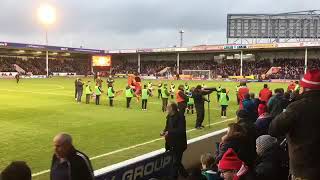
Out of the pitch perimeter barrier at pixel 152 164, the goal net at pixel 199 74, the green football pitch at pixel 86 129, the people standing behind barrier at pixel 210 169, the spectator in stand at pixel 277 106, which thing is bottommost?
the green football pitch at pixel 86 129

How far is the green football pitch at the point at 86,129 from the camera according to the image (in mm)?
12516

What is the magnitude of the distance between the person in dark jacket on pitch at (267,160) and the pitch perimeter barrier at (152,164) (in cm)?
259

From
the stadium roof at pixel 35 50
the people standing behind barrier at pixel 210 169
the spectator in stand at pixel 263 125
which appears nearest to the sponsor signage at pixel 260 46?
the stadium roof at pixel 35 50

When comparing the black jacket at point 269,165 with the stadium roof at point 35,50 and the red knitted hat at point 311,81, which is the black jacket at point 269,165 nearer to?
the red knitted hat at point 311,81

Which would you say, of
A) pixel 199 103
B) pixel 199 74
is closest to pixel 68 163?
pixel 199 103

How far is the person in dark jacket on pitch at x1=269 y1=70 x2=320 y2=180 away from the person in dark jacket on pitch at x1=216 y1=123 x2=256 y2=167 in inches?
51.8

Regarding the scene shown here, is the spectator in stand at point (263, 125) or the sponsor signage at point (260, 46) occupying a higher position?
the sponsor signage at point (260, 46)

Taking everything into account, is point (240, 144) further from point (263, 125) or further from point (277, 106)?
point (277, 106)

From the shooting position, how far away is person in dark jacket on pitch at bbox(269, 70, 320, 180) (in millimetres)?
4148

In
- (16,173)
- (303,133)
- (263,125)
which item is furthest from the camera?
(263,125)

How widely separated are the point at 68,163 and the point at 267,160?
8.25ft

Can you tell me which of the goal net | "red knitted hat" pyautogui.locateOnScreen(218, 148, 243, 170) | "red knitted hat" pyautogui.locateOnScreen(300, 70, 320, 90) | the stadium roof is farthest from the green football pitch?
the stadium roof

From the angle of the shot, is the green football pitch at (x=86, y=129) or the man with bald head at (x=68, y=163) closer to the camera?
the man with bald head at (x=68, y=163)

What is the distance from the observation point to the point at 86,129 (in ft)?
57.3
